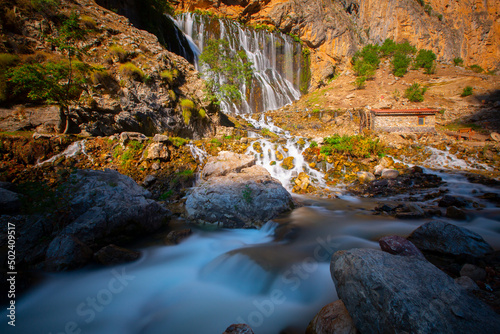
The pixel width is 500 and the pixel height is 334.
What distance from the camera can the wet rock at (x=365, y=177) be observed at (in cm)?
992

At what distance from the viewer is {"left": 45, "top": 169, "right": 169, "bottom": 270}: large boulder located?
3.22m

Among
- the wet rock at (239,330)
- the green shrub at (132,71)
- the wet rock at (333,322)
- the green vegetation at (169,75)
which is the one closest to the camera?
the wet rock at (333,322)

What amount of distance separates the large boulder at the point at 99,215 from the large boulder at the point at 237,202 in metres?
1.00

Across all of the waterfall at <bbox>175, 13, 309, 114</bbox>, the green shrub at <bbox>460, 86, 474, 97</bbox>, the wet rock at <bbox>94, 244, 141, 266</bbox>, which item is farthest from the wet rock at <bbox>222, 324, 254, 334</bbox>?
the green shrub at <bbox>460, 86, 474, 97</bbox>

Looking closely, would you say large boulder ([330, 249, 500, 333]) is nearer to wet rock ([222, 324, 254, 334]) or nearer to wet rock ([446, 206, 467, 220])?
wet rock ([222, 324, 254, 334])

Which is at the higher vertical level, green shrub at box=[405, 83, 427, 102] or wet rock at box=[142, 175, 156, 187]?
green shrub at box=[405, 83, 427, 102]

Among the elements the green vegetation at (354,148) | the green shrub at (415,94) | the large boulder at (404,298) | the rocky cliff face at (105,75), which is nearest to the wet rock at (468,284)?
the large boulder at (404,298)

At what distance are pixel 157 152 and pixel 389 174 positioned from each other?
39.3 ft

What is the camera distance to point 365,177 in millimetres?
10008

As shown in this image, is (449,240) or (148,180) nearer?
(449,240)

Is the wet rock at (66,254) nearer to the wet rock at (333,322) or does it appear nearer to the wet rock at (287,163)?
the wet rock at (333,322)

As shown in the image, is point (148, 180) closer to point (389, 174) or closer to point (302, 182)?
point (302, 182)

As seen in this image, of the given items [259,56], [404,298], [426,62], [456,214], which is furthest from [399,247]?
[426,62]

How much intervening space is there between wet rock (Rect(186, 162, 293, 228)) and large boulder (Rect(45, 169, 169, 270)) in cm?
99
